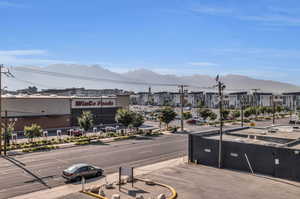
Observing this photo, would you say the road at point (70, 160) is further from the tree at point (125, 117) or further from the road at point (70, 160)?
the tree at point (125, 117)

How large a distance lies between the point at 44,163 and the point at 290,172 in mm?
24417

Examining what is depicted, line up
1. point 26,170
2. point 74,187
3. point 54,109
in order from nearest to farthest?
point 74,187 → point 26,170 → point 54,109

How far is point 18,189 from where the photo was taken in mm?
23422

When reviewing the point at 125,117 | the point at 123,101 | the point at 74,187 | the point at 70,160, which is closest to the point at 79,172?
the point at 74,187

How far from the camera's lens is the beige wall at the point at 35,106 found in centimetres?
5597

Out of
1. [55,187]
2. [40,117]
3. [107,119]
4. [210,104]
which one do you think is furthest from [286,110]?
[55,187]

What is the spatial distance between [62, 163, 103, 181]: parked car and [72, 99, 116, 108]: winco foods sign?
134 ft

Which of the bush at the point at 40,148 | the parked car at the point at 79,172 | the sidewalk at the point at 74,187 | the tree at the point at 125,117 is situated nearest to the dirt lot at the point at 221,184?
the sidewalk at the point at 74,187

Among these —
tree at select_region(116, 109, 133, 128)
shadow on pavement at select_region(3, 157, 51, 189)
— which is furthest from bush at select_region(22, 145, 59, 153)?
tree at select_region(116, 109, 133, 128)

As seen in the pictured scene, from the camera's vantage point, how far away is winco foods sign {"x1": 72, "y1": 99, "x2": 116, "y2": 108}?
66375 millimetres

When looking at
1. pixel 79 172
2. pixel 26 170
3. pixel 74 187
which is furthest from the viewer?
pixel 26 170

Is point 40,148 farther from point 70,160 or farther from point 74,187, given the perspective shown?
point 74,187

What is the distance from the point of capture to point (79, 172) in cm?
2561

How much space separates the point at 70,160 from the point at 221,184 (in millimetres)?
17289
